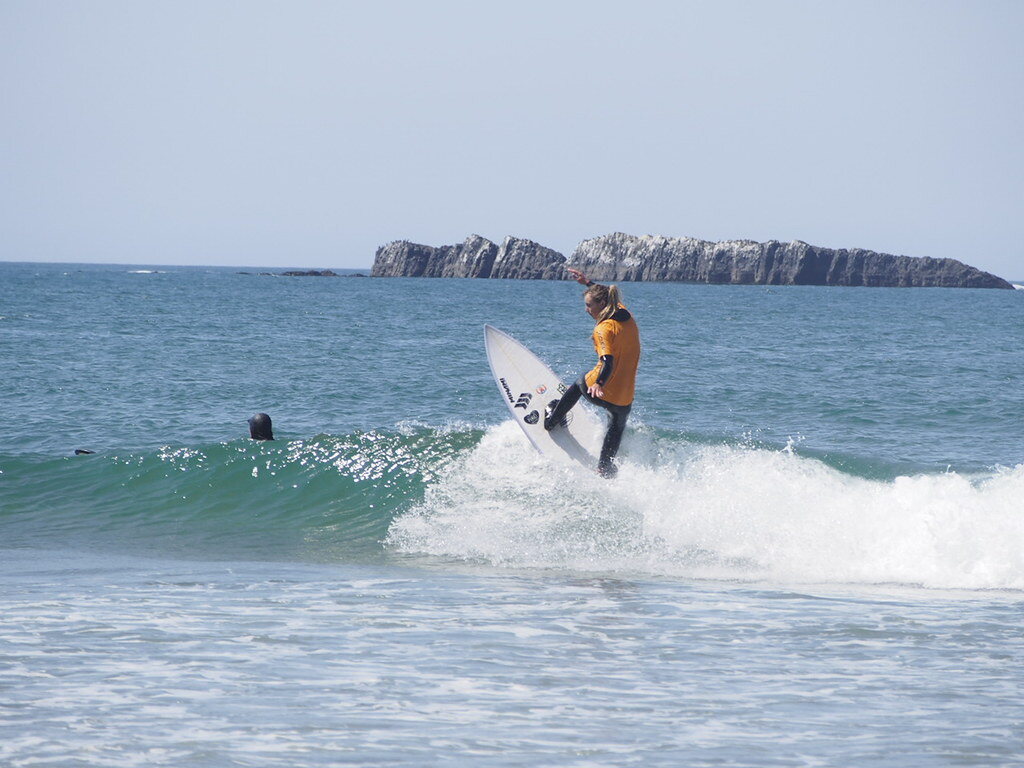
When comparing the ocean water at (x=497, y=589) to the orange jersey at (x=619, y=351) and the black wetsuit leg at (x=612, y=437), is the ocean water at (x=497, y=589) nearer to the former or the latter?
the black wetsuit leg at (x=612, y=437)

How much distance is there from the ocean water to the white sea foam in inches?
1.5

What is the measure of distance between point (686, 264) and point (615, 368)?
15327 cm

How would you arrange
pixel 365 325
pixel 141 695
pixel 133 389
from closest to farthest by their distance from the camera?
1. pixel 141 695
2. pixel 133 389
3. pixel 365 325

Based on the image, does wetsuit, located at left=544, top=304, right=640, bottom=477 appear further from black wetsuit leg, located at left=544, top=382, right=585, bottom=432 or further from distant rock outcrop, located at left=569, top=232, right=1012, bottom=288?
distant rock outcrop, located at left=569, top=232, right=1012, bottom=288

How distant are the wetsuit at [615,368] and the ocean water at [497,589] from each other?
1.00 m

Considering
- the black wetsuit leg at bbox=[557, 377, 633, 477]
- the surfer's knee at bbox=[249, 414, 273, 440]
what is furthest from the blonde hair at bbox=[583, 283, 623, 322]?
the surfer's knee at bbox=[249, 414, 273, 440]

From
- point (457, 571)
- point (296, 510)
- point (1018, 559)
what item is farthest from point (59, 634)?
point (1018, 559)

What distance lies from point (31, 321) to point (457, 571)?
43369mm

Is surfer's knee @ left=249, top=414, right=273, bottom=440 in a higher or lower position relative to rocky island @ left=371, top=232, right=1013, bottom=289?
lower

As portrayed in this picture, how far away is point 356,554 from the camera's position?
34.1 ft

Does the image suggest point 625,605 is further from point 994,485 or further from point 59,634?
point 994,485

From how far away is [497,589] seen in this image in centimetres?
840

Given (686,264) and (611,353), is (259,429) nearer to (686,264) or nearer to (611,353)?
(611,353)

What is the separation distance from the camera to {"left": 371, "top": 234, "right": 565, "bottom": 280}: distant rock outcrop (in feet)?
569
